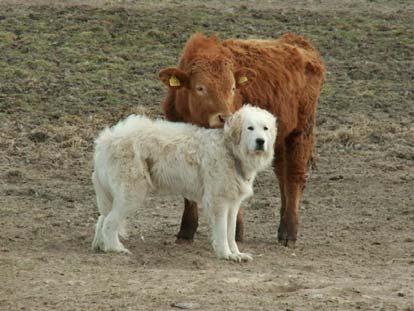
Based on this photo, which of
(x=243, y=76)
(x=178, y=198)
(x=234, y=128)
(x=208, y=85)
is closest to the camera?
(x=234, y=128)

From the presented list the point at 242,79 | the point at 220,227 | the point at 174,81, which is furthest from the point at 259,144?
the point at 174,81

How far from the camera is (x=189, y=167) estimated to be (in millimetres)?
9547

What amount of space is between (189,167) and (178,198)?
3.02 m

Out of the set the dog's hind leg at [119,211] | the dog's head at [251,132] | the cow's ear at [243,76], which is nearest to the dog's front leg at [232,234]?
the dog's head at [251,132]

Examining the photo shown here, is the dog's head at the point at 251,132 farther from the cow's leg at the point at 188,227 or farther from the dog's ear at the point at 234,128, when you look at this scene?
the cow's leg at the point at 188,227

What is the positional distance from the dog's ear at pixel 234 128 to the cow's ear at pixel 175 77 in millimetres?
827

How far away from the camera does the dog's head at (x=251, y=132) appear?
936 cm

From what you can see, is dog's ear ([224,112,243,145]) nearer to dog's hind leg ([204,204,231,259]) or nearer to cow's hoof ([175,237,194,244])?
dog's hind leg ([204,204,231,259])

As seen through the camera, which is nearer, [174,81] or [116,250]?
[116,250]

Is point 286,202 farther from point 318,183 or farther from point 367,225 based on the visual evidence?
point 318,183

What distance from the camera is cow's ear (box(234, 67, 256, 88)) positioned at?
10.2 meters

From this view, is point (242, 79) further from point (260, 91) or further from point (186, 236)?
point (186, 236)

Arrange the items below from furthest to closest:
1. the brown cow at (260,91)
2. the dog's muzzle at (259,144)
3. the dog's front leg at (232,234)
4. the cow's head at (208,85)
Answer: the brown cow at (260,91) < the cow's head at (208,85) < the dog's front leg at (232,234) < the dog's muzzle at (259,144)

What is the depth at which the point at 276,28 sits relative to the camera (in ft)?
68.0
